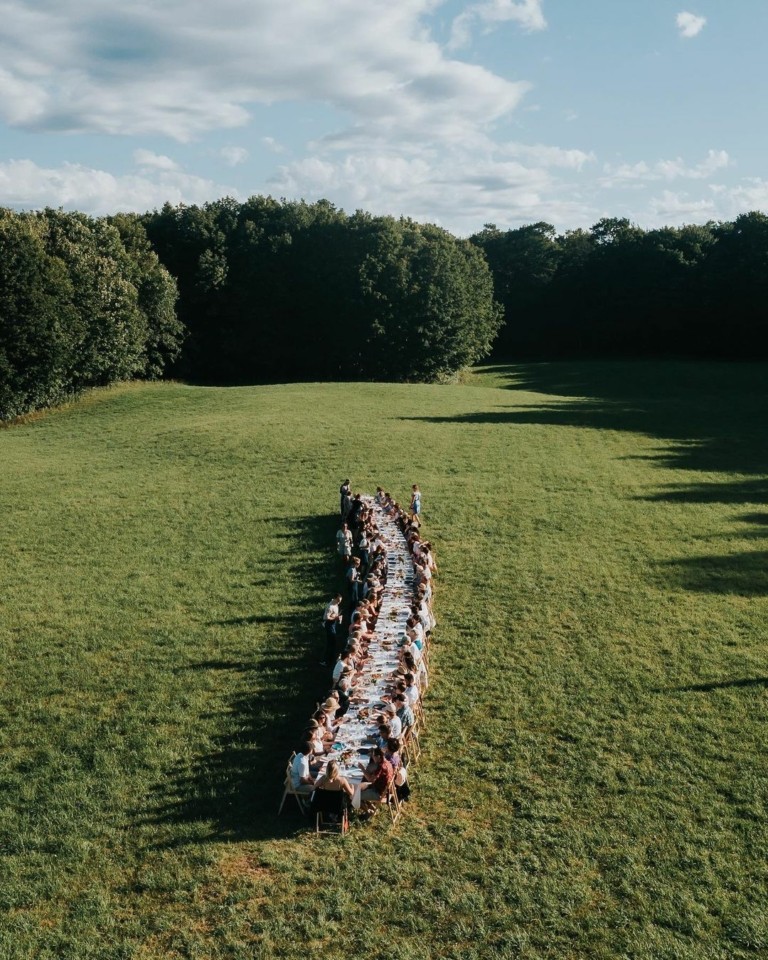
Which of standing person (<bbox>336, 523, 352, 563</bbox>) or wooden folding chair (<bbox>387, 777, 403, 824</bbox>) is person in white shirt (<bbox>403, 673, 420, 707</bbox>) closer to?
wooden folding chair (<bbox>387, 777, 403, 824</bbox>)

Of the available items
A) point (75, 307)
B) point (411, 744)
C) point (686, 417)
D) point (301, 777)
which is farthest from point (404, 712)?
point (75, 307)

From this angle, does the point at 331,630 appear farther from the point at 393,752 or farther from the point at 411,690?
the point at 393,752

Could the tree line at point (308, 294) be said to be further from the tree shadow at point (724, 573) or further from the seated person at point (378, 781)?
the seated person at point (378, 781)

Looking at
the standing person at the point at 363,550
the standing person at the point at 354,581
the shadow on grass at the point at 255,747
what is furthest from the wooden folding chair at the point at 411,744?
the standing person at the point at 363,550

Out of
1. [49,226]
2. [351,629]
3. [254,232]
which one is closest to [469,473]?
[351,629]

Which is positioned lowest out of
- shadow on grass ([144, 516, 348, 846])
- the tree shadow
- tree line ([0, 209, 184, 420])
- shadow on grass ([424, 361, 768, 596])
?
shadow on grass ([144, 516, 348, 846])

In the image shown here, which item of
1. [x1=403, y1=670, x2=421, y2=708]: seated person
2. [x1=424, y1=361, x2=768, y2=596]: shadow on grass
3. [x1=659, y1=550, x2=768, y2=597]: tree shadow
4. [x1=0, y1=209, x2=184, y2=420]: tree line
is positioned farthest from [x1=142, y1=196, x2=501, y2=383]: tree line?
[x1=403, y1=670, x2=421, y2=708]: seated person

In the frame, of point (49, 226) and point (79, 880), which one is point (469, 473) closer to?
point (79, 880)
